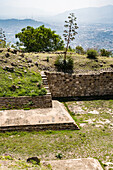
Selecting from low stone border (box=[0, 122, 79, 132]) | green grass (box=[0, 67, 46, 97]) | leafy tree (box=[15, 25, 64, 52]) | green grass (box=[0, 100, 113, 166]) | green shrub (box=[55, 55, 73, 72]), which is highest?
leafy tree (box=[15, 25, 64, 52])

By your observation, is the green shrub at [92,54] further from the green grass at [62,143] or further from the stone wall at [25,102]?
the green grass at [62,143]

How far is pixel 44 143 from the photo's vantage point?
32.0 feet

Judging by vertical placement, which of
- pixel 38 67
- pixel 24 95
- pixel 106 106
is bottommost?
pixel 106 106

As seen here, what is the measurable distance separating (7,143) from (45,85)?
6.95 m

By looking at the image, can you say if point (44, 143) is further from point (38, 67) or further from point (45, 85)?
point (38, 67)

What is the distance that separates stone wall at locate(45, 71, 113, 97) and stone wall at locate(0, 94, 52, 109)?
3756mm

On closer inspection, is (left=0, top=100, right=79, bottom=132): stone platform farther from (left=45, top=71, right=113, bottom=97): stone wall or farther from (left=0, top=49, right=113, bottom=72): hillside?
(left=0, top=49, right=113, bottom=72): hillside

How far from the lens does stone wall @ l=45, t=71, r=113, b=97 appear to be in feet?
56.9

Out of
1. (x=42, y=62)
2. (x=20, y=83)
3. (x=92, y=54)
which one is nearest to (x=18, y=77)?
(x=20, y=83)

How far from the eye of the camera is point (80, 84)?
58.6 feet

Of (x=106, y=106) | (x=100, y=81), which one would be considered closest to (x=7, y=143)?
(x=106, y=106)

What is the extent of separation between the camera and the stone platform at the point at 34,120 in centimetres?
1088

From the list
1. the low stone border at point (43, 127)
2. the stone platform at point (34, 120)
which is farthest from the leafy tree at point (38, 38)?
the low stone border at point (43, 127)

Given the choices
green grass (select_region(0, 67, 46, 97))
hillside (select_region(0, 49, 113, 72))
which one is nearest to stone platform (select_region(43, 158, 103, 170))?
green grass (select_region(0, 67, 46, 97))
